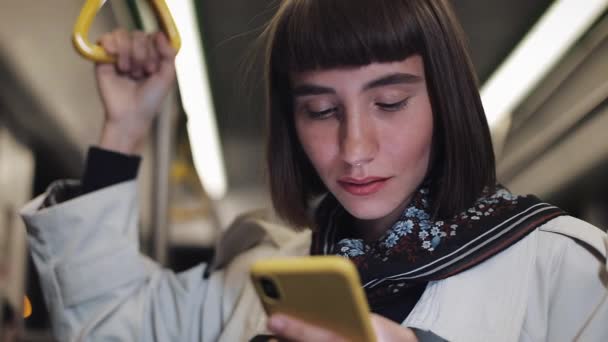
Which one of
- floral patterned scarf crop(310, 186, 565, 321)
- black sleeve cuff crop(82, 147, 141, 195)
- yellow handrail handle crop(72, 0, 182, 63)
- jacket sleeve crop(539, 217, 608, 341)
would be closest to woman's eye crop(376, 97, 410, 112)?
floral patterned scarf crop(310, 186, 565, 321)

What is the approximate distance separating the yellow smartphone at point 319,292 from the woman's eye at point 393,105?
32 cm

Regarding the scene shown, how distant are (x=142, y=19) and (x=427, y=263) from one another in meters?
1.24

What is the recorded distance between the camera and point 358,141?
79cm

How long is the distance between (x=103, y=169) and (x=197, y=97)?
1.05 m

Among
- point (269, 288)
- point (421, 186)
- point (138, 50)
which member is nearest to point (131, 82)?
point (138, 50)

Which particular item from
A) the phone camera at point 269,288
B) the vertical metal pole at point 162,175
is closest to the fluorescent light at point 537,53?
the phone camera at point 269,288

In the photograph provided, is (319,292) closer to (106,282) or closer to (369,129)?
(369,129)

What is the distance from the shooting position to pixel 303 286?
0.56m

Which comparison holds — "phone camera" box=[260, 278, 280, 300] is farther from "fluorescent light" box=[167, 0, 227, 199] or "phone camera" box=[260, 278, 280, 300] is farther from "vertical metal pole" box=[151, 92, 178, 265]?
"vertical metal pole" box=[151, 92, 178, 265]

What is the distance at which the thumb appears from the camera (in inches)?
24.1

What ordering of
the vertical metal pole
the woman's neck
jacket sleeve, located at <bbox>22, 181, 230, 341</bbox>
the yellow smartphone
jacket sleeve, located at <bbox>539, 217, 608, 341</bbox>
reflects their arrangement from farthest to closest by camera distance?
the vertical metal pole < jacket sleeve, located at <bbox>22, 181, 230, 341</bbox> < the woman's neck < jacket sleeve, located at <bbox>539, 217, 608, 341</bbox> < the yellow smartphone

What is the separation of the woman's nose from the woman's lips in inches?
1.4

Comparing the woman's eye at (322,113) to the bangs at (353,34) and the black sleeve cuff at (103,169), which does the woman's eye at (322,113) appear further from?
the black sleeve cuff at (103,169)

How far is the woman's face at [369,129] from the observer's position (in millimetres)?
805
